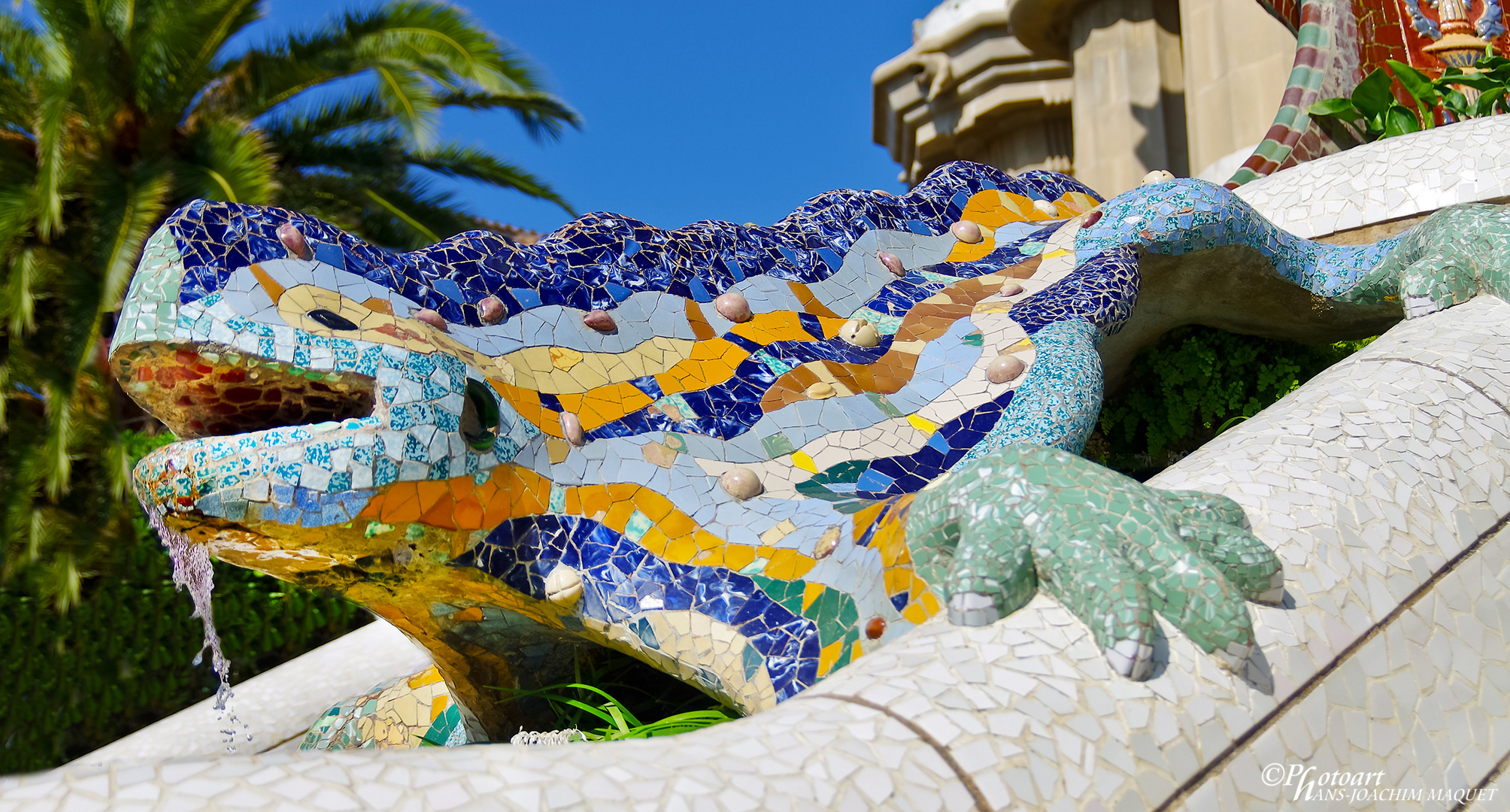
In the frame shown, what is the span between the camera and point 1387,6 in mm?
6762

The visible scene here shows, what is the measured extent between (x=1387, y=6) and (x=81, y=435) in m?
8.09

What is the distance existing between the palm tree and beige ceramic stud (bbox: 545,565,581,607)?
16.4ft

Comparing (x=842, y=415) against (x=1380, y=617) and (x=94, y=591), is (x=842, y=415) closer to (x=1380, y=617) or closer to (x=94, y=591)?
(x=1380, y=617)

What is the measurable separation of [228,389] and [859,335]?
6.12ft

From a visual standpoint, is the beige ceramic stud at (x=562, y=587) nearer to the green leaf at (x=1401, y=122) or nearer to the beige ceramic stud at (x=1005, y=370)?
the beige ceramic stud at (x=1005, y=370)

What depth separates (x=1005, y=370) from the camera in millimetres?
3621

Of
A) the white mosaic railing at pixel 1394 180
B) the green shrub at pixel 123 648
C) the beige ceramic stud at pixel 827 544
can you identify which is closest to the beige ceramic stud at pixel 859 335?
the beige ceramic stud at pixel 827 544

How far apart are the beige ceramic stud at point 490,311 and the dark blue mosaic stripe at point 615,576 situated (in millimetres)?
564

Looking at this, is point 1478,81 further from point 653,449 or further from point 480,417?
point 480,417

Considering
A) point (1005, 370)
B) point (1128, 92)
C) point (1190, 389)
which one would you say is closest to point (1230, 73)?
point (1128, 92)

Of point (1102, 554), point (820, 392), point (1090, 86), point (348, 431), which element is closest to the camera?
point (1102, 554)

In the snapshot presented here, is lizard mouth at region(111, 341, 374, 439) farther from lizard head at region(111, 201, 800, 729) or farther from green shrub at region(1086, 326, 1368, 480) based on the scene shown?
green shrub at region(1086, 326, 1368, 480)

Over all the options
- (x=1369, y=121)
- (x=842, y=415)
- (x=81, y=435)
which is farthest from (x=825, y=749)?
(x=81, y=435)

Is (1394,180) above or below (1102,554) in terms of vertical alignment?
above
